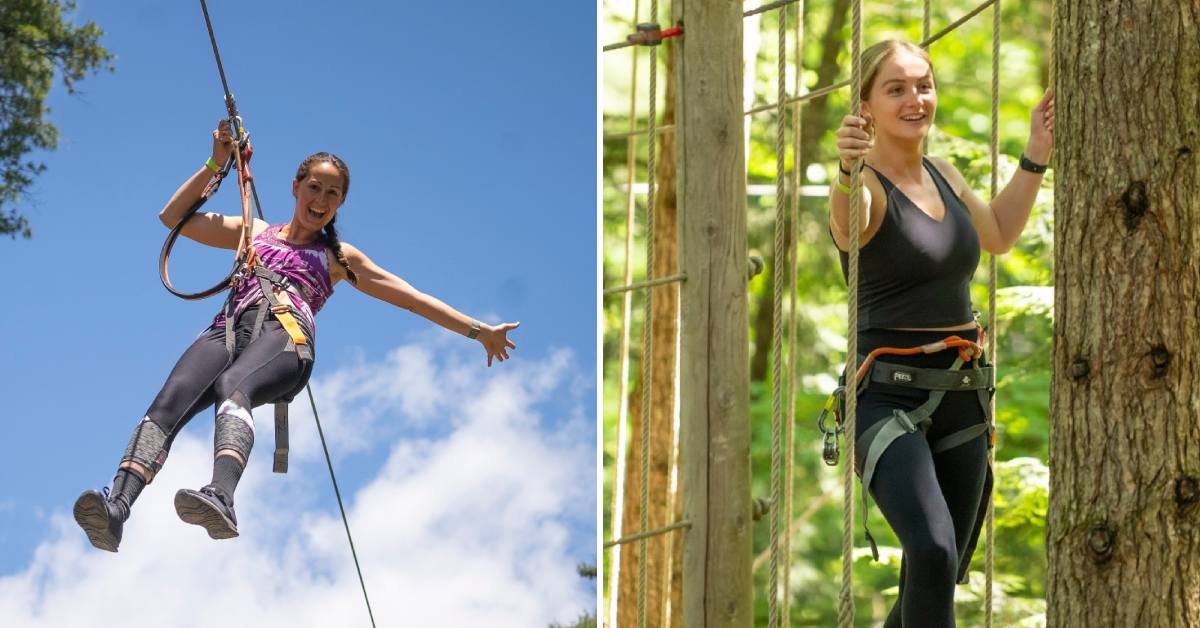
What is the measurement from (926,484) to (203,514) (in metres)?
1.45

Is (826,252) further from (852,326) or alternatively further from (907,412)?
(852,326)

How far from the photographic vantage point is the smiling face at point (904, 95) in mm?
2379

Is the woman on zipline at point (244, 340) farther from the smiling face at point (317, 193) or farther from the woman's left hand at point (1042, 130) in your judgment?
the woman's left hand at point (1042, 130)

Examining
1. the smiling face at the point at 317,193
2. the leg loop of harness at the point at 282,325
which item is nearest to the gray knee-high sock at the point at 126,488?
the leg loop of harness at the point at 282,325

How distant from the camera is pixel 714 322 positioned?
106 inches

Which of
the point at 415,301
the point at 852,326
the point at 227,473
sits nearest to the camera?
the point at 852,326

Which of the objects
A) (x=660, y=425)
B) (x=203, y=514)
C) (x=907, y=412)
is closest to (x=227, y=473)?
(x=203, y=514)

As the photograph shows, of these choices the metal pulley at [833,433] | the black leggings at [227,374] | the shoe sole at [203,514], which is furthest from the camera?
the black leggings at [227,374]

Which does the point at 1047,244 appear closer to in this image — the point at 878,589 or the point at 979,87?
the point at 979,87

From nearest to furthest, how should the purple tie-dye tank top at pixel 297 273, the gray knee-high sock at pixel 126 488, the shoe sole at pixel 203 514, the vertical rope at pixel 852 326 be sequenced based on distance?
the vertical rope at pixel 852 326 → the shoe sole at pixel 203 514 → the gray knee-high sock at pixel 126 488 → the purple tie-dye tank top at pixel 297 273

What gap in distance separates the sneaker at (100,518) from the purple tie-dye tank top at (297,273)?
0.54 metres

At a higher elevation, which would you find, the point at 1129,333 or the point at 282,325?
the point at 282,325

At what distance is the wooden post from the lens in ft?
8.76

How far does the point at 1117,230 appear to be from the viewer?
6.41ft
